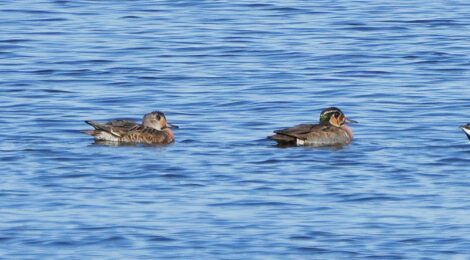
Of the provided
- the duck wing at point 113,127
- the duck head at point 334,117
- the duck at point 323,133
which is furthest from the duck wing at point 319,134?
the duck wing at point 113,127

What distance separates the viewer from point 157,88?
23.8 m

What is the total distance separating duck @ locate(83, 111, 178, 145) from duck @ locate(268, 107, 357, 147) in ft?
4.18

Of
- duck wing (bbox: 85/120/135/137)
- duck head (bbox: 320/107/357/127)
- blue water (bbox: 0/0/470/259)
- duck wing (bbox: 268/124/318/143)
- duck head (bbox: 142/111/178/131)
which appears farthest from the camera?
duck head (bbox: 320/107/357/127)

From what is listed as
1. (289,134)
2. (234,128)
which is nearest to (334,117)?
(289,134)

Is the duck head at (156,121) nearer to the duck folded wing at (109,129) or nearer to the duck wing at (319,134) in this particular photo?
the duck folded wing at (109,129)

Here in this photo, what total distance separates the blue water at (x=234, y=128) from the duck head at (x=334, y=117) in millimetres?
269

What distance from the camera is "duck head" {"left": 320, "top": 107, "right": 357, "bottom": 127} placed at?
2030 cm

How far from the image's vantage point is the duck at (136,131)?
1969cm

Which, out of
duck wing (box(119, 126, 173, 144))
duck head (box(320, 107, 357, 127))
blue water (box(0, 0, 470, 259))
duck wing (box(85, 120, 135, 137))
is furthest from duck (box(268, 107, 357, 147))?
duck wing (box(85, 120, 135, 137))

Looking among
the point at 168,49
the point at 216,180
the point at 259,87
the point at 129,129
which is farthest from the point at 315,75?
the point at 216,180

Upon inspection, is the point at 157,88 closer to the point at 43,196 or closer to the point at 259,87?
the point at 259,87

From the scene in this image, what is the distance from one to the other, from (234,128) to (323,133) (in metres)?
1.21

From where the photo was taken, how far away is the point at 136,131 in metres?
Result: 19.9

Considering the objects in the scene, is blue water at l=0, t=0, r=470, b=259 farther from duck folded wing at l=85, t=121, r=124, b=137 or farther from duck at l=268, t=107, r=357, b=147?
duck folded wing at l=85, t=121, r=124, b=137
